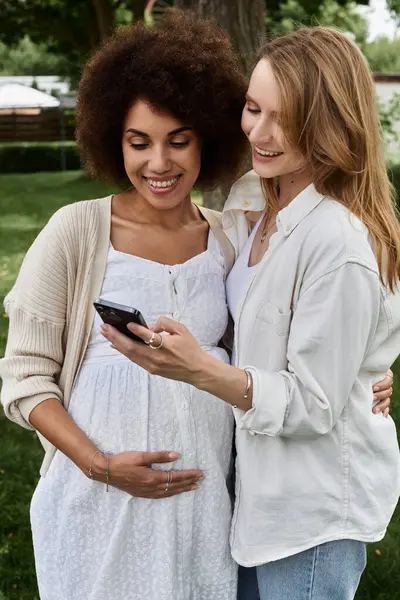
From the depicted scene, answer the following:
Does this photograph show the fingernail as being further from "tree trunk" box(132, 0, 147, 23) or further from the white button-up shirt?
"tree trunk" box(132, 0, 147, 23)

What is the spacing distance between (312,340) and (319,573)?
676 millimetres

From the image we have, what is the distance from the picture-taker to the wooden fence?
29016 mm

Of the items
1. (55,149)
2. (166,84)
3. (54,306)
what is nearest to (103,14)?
(55,149)

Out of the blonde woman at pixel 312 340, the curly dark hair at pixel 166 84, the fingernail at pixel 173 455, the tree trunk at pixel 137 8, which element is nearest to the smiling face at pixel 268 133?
the blonde woman at pixel 312 340

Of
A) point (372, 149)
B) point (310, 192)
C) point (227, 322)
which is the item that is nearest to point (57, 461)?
point (227, 322)

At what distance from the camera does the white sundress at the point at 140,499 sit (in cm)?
248

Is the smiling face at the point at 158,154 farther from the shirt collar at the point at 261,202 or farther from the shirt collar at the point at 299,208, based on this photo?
the shirt collar at the point at 299,208

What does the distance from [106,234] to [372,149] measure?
31.8 inches

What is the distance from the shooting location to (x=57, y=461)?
257 cm

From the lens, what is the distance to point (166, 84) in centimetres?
246

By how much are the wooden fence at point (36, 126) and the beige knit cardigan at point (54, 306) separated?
87.9 ft

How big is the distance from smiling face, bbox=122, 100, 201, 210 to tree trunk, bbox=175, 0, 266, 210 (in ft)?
9.72

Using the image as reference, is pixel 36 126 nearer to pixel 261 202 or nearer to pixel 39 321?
pixel 261 202

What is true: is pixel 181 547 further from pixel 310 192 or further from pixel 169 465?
pixel 310 192
